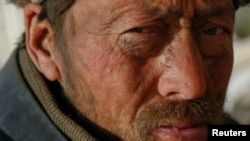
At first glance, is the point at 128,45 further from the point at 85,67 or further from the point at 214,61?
the point at 214,61

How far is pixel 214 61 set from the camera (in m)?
2.25

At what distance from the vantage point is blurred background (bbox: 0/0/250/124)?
10.3 feet

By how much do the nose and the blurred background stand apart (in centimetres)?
70

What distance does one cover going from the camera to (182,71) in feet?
6.84

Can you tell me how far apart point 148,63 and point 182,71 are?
0.12m

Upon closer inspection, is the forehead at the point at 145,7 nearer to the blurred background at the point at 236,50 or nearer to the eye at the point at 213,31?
the eye at the point at 213,31

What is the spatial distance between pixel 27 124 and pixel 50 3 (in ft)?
1.45

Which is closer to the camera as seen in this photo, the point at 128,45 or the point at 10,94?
the point at 128,45

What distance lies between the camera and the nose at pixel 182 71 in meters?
2.07

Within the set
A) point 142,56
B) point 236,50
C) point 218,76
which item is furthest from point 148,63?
point 236,50

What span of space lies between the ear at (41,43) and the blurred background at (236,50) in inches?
17.1

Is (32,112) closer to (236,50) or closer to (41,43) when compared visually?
(41,43)

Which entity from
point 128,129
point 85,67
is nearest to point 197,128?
point 128,129

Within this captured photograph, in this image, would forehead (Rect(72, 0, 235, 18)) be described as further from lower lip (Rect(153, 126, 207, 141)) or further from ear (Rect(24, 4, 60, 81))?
lower lip (Rect(153, 126, 207, 141))
